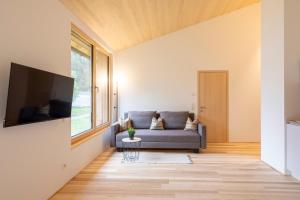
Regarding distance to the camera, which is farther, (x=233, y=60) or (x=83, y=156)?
(x=233, y=60)

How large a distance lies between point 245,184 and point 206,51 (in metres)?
3.82

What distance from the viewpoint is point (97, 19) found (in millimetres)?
3969

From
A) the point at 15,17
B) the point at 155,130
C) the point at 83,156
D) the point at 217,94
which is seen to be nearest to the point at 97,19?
the point at 15,17

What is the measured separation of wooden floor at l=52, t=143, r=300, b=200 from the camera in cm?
285

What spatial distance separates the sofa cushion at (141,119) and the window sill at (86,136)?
73 centimetres

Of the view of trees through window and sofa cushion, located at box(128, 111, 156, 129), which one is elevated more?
the view of trees through window

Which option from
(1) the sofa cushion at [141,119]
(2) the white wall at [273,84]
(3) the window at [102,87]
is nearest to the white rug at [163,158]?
(1) the sofa cushion at [141,119]

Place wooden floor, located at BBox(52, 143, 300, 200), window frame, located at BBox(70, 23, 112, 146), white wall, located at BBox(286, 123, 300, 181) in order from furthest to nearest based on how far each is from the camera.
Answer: window frame, located at BBox(70, 23, 112, 146) < white wall, located at BBox(286, 123, 300, 181) < wooden floor, located at BBox(52, 143, 300, 200)

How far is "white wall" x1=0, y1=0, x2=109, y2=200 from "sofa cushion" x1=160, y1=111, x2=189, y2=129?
263 cm

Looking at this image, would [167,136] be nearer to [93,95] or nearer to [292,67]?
[93,95]

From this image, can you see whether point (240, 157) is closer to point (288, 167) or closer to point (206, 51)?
point (288, 167)

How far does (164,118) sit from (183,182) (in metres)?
2.54

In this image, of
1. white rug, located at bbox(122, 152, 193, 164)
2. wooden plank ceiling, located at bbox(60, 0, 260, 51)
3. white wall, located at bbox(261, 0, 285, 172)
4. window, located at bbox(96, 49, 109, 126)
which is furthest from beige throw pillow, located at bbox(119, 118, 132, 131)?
white wall, located at bbox(261, 0, 285, 172)

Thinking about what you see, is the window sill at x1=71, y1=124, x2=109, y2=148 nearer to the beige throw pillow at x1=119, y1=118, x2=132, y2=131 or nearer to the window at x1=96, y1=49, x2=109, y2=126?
the window at x1=96, y1=49, x2=109, y2=126
